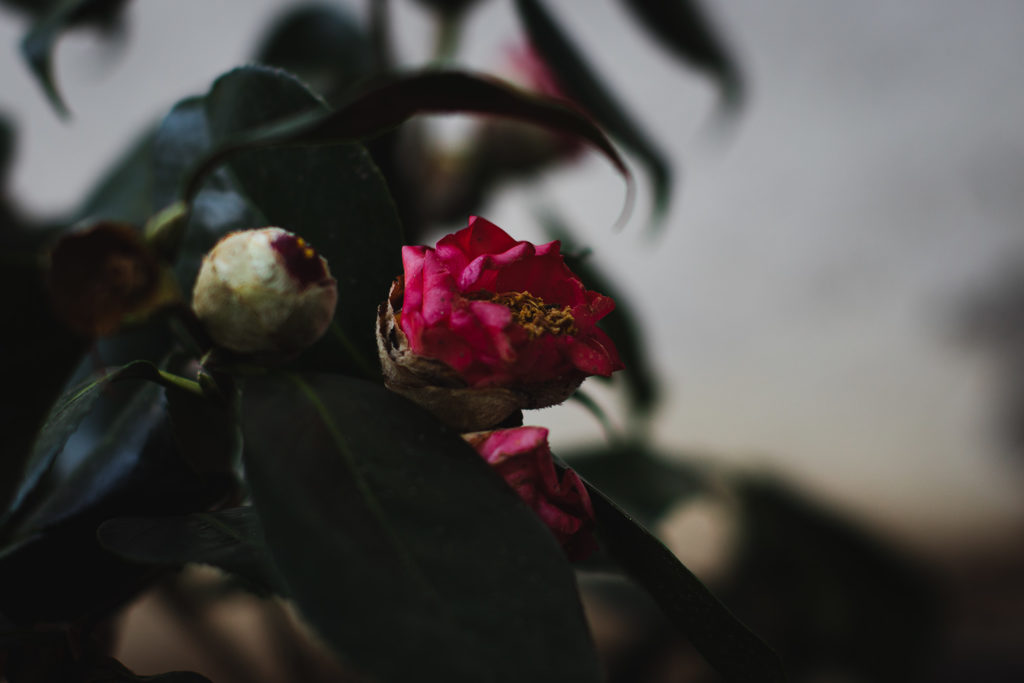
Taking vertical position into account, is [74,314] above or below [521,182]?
above

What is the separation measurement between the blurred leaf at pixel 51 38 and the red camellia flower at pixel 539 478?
0.30m

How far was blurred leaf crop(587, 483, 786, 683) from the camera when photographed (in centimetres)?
24

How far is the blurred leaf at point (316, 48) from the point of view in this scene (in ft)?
2.28

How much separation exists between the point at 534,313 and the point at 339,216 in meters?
0.08

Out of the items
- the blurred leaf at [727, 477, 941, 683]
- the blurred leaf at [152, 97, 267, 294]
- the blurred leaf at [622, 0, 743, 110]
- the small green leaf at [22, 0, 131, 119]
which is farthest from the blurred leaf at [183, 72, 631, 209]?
the blurred leaf at [727, 477, 941, 683]

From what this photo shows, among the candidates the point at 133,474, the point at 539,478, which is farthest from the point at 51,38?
the point at 539,478

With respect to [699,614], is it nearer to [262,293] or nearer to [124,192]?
[262,293]

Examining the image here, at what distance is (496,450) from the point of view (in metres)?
0.23

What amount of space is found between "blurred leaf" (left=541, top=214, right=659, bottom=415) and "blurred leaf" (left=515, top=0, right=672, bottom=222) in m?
0.08

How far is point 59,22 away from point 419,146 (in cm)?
27

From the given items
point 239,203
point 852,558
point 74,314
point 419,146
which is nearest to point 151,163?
point 239,203

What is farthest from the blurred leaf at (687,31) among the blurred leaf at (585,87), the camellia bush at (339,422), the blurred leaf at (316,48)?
the camellia bush at (339,422)

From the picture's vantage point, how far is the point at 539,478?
0.23 meters

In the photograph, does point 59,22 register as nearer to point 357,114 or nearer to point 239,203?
point 239,203
